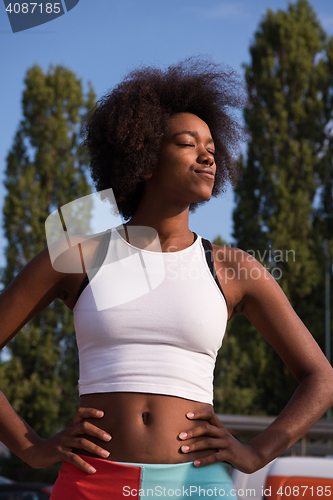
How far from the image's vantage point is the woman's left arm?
55.7 inches

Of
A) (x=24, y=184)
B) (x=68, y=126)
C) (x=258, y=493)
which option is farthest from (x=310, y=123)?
(x=258, y=493)

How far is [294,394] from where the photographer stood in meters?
1.55

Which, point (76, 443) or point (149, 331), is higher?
point (149, 331)

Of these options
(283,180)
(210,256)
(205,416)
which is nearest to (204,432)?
(205,416)

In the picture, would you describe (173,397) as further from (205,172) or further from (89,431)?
(205,172)

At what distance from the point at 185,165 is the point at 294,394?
28.5 inches

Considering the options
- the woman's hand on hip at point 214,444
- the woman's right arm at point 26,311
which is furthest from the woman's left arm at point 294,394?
the woman's right arm at point 26,311

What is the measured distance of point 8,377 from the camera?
626 inches

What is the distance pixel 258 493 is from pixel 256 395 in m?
14.2

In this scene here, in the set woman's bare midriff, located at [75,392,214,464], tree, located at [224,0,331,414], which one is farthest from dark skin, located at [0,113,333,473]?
tree, located at [224,0,331,414]

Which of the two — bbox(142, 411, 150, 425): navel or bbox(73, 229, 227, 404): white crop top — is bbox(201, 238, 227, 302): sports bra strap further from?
bbox(142, 411, 150, 425): navel

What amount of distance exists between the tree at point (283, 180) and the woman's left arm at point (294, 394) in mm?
13644

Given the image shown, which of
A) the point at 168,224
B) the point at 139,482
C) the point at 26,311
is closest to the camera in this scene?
the point at 139,482

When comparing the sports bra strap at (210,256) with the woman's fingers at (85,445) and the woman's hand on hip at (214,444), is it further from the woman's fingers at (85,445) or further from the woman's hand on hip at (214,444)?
the woman's fingers at (85,445)
